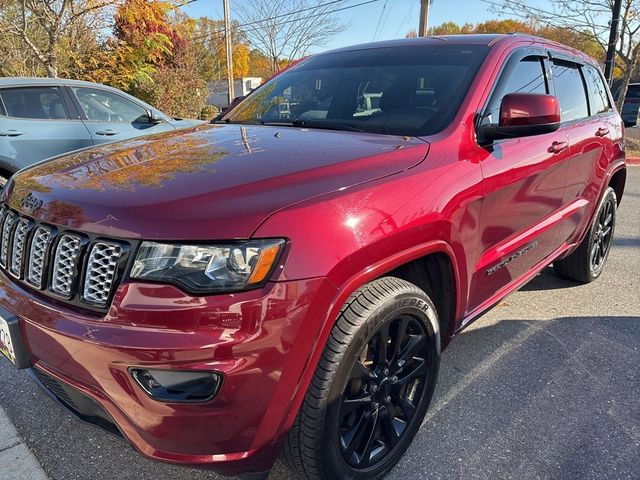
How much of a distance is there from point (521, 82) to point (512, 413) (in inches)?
71.0

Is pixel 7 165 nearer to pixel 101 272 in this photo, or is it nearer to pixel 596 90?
pixel 101 272

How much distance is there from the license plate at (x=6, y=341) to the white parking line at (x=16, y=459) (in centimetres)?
54

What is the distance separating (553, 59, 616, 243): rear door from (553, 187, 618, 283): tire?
0.27m

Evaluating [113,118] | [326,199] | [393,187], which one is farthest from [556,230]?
[113,118]

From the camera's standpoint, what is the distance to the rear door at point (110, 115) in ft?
19.8

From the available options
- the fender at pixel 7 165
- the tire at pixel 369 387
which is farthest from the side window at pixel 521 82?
the fender at pixel 7 165

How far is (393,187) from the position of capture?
6.09 feet

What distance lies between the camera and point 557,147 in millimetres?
2984

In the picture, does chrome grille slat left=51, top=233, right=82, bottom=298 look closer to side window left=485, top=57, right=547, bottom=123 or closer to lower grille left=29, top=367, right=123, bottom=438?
lower grille left=29, top=367, right=123, bottom=438

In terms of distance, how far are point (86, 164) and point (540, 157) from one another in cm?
→ 230

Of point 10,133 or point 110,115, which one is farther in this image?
point 110,115

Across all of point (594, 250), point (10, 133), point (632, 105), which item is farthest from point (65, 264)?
point (632, 105)

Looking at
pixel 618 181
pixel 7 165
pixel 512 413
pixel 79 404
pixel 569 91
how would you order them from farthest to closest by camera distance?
pixel 7 165
pixel 618 181
pixel 569 91
pixel 512 413
pixel 79 404

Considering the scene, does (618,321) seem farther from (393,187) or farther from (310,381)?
(310,381)
